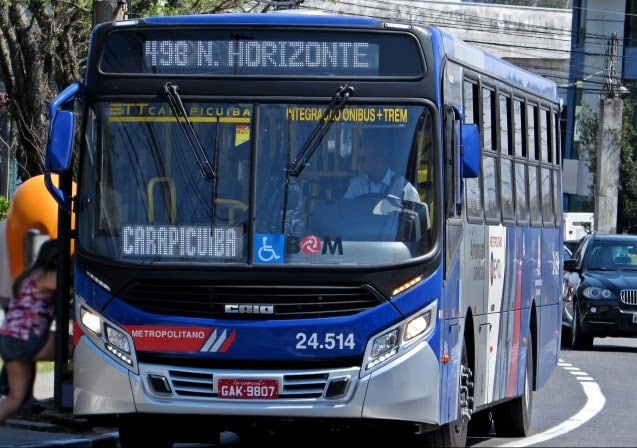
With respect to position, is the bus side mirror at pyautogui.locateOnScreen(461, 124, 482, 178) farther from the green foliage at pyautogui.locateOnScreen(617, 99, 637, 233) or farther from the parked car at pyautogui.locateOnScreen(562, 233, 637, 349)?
the green foliage at pyautogui.locateOnScreen(617, 99, 637, 233)

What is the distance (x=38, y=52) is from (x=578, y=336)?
10.5 meters

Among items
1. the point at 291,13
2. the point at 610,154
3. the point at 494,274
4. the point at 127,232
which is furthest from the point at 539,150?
the point at 610,154

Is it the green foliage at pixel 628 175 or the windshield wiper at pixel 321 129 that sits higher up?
the windshield wiper at pixel 321 129

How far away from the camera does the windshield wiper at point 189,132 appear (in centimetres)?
994

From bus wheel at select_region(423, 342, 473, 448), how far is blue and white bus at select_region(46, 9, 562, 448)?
2 cm

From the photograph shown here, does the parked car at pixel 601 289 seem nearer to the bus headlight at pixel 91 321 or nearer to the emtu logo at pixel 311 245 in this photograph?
the emtu logo at pixel 311 245

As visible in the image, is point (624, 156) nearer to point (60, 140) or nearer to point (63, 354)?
point (63, 354)

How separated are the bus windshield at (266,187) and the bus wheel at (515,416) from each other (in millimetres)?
4357

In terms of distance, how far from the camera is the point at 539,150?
14930 millimetres

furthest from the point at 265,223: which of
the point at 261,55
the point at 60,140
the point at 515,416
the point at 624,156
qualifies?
the point at 624,156

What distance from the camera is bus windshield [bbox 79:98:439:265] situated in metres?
9.86

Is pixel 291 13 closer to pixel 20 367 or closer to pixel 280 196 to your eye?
pixel 280 196

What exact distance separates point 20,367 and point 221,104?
2.09 meters

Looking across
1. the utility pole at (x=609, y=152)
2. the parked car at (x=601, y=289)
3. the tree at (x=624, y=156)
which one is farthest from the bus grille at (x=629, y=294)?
the tree at (x=624, y=156)
